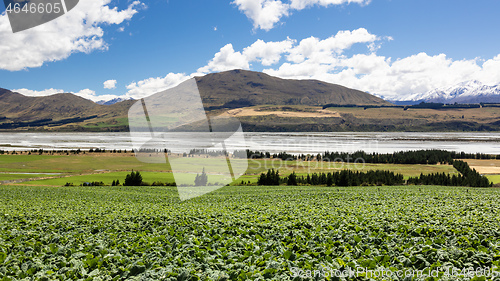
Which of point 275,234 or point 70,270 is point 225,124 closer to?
point 275,234

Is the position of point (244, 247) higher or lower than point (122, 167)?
higher

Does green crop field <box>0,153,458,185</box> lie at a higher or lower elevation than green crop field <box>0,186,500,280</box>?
lower

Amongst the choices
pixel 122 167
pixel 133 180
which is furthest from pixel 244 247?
pixel 122 167

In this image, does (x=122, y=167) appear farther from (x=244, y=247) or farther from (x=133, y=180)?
(x=244, y=247)

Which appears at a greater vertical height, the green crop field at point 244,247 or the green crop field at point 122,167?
the green crop field at point 244,247

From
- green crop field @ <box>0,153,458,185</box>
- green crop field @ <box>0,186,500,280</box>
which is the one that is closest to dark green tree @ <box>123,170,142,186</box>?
green crop field @ <box>0,153,458,185</box>

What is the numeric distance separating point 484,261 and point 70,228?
1625cm

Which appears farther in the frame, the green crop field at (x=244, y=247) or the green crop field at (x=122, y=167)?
the green crop field at (x=122, y=167)

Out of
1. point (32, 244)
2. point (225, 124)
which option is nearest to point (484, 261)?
point (32, 244)

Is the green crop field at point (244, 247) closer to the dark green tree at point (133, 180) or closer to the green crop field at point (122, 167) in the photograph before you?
the dark green tree at point (133, 180)

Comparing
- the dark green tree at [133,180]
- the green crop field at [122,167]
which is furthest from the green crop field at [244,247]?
the green crop field at [122,167]

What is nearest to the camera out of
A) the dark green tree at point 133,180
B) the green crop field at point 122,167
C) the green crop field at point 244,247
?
the green crop field at point 244,247

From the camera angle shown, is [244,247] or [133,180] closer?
[244,247]

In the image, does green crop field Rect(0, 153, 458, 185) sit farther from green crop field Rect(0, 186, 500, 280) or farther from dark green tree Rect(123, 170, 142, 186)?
green crop field Rect(0, 186, 500, 280)
